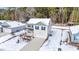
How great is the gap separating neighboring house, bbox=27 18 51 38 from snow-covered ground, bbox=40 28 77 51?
7 cm

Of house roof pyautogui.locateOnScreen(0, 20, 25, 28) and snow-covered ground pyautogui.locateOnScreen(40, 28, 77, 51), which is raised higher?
house roof pyautogui.locateOnScreen(0, 20, 25, 28)

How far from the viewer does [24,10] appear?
57.2 inches

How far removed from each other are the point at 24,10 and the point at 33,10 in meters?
0.09

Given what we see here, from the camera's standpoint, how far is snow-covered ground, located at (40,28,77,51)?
4.76ft

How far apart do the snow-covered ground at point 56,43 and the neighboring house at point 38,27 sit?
7cm

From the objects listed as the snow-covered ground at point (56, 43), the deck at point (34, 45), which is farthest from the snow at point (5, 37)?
the snow-covered ground at point (56, 43)

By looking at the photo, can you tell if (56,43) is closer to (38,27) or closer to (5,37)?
(38,27)

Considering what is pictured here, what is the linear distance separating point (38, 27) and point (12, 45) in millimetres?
306

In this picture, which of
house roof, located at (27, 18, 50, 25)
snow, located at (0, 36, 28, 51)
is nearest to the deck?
snow, located at (0, 36, 28, 51)

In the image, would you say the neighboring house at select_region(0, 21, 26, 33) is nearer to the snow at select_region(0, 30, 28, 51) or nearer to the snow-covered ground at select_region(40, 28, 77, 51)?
the snow at select_region(0, 30, 28, 51)
